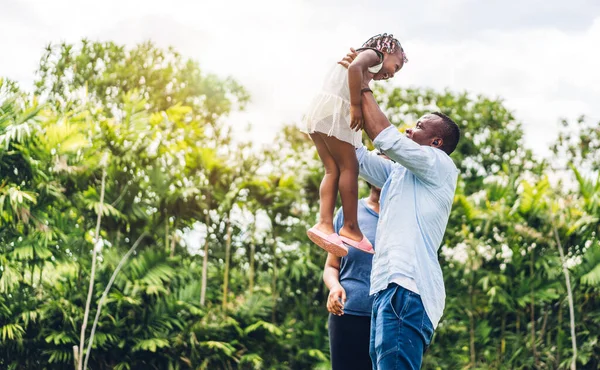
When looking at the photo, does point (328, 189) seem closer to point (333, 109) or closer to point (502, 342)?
point (333, 109)

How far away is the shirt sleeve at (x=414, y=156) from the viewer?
1.89 meters

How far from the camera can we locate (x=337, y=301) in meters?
2.30

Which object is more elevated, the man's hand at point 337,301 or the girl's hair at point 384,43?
the girl's hair at point 384,43

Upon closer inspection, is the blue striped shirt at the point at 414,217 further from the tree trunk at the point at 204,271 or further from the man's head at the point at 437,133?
the tree trunk at the point at 204,271

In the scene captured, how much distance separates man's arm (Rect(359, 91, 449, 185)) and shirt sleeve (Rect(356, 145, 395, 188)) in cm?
42

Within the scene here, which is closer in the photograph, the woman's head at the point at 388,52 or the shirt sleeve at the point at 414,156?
the shirt sleeve at the point at 414,156

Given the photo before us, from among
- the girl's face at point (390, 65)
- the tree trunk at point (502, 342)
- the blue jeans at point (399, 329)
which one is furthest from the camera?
the tree trunk at point (502, 342)

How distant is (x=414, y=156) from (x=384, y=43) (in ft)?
1.37

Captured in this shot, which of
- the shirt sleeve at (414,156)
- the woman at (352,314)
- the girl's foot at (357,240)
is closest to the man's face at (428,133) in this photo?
the shirt sleeve at (414,156)

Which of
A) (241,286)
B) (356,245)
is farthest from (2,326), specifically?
(356,245)

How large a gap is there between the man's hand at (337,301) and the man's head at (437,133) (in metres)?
0.58

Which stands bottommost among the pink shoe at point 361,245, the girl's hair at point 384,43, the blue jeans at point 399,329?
the blue jeans at point 399,329

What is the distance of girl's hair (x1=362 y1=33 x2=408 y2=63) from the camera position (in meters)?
2.12

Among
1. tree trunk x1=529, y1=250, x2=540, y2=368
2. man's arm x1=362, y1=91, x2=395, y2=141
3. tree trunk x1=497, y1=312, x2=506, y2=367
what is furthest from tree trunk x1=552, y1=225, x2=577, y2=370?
man's arm x1=362, y1=91, x2=395, y2=141
